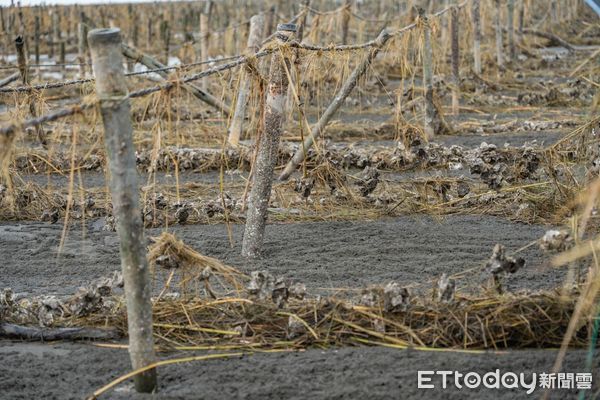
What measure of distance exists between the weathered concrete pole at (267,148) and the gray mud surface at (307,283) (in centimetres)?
18

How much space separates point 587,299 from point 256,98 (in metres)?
2.84

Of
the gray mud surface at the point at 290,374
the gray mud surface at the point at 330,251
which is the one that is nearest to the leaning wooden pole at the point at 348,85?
the gray mud surface at the point at 330,251

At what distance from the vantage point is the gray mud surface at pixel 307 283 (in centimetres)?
398

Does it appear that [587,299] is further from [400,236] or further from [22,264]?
[22,264]

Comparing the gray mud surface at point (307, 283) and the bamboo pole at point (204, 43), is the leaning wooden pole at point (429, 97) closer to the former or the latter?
the gray mud surface at point (307, 283)

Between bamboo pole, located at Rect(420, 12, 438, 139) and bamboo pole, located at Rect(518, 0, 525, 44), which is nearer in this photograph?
bamboo pole, located at Rect(420, 12, 438, 139)

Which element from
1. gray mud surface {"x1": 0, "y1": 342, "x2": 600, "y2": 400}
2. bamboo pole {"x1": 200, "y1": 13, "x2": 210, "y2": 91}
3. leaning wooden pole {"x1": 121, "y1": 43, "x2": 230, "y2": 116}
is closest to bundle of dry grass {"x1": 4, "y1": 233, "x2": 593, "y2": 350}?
gray mud surface {"x1": 0, "y1": 342, "x2": 600, "y2": 400}

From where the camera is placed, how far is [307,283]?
568cm

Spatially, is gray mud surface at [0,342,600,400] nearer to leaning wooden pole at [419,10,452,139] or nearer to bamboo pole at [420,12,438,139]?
leaning wooden pole at [419,10,452,139]

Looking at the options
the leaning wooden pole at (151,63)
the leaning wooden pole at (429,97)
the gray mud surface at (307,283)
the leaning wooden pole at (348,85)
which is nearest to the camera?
the gray mud surface at (307,283)

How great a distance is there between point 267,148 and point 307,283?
1.02 metres

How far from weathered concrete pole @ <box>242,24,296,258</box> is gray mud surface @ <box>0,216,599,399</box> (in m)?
0.18

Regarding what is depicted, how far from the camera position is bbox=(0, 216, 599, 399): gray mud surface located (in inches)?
157

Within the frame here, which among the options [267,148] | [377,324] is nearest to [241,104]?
[267,148]
